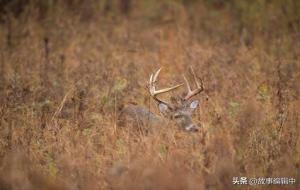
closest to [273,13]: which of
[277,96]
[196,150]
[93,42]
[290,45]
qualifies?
[290,45]

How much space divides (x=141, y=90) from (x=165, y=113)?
43.1 inches

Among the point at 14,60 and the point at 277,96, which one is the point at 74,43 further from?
the point at 277,96

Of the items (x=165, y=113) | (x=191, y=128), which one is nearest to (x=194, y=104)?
(x=165, y=113)

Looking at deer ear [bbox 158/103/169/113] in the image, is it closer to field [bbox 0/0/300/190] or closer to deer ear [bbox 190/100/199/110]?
field [bbox 0/0/300/190]

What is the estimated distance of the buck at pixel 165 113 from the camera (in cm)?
705

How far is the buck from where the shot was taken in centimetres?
705

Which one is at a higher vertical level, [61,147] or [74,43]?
[74,43]

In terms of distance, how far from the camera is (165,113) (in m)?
7.46

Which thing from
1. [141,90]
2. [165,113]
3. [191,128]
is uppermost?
[141,90]

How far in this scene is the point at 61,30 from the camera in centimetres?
1176

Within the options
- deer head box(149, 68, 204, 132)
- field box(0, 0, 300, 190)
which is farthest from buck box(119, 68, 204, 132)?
field box(0, 0, 300, 190)

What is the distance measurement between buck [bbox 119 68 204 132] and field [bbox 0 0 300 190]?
0.49 feet

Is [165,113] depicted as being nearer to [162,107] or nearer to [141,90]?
[162,107]

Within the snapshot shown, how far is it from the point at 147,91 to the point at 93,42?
11.7 ft
